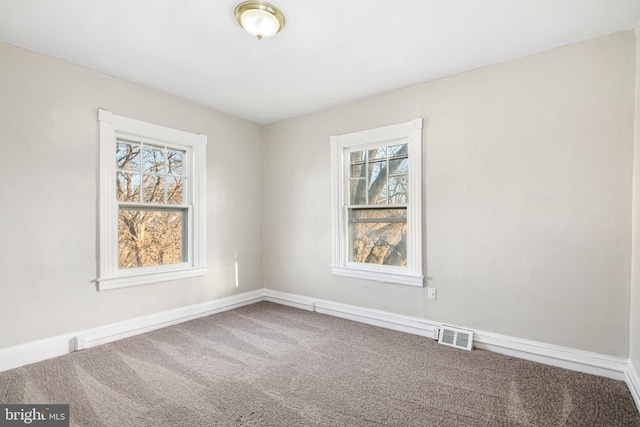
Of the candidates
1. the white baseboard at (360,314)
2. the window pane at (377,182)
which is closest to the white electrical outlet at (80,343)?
the white baseboard at (360,314)

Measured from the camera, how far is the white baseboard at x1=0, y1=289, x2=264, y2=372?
255 centimetres

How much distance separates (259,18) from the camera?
2.19 metres

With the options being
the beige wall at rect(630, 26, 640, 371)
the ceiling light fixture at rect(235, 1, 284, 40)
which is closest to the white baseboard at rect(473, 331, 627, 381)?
the beige wall at rect(630, 26, 640, 371)

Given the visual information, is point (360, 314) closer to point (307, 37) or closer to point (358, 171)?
point (358, 171)

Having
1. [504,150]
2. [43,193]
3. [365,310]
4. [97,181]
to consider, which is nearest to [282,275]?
[365,310]

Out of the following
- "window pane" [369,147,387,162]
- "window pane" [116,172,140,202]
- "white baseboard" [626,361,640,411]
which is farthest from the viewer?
"window pane" [369,147,387,162]

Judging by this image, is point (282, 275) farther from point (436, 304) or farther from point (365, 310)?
point (436, 304)

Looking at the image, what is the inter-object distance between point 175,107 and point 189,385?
288 centimetres

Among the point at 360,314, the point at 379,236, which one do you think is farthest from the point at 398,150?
the point at 360,314

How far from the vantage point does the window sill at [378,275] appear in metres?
3.32

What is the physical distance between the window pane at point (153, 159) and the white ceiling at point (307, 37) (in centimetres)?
68

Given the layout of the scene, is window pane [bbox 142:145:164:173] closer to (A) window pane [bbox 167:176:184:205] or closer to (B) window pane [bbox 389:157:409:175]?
(A) window pane [bbox 167:176:184:205]

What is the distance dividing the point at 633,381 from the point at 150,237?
4293 mm

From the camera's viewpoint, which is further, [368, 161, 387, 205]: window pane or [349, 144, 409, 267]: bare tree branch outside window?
[368, 161, 387, 205]: window pane
